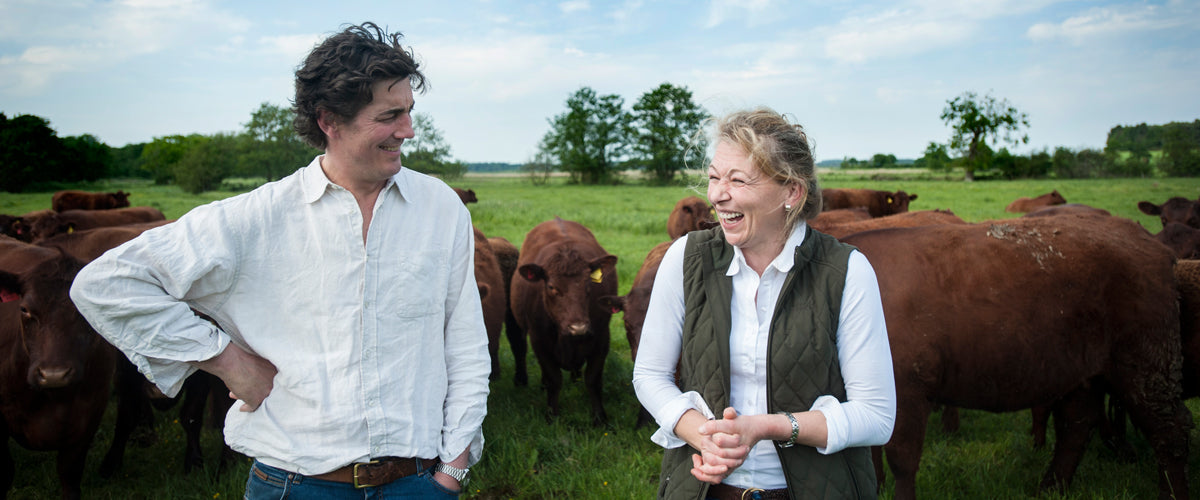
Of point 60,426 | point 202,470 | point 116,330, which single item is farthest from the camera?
point 202,470

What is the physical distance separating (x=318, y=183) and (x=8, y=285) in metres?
3.05

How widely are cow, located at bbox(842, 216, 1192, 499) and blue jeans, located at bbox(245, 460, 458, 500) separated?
2.97 m

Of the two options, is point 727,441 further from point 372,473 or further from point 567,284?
point 567,284

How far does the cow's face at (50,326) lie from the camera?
369 centimetres

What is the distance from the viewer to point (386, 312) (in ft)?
6.51

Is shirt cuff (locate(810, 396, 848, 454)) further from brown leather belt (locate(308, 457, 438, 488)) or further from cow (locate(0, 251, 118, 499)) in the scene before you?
cow (locate(0, 251, 118, 499))

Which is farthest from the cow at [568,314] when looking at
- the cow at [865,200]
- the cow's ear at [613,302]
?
the cow at [865,200]

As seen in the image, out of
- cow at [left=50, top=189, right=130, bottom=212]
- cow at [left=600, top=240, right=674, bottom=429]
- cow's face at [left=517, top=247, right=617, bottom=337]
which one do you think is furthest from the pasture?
cow at [left=50, top=189, right=130, bottom=212]

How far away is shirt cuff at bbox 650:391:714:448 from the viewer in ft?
6.50

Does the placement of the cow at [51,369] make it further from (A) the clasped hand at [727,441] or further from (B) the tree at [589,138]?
(B) the tree at [589,138]

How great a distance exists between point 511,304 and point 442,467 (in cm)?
570

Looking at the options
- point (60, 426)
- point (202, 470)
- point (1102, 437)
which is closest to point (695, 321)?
point (60, 426)

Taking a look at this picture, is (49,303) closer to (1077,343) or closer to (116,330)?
(116,330)

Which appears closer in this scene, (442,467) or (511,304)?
(442,467)
